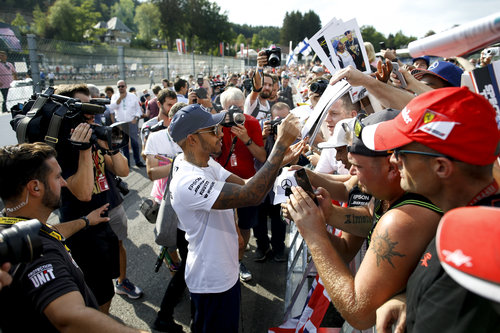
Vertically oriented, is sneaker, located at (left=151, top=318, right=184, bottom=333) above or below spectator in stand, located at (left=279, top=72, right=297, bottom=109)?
below

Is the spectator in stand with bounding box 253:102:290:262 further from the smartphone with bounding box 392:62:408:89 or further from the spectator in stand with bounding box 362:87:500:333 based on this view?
the spectator in stand with bounding box 362:87:500:333

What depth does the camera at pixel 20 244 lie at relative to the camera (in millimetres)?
1045

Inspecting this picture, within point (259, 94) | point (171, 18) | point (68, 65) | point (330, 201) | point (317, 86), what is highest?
point (171, 18)

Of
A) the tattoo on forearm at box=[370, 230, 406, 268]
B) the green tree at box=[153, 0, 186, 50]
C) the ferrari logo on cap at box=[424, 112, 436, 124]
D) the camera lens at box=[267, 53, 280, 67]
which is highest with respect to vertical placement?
the green tree at box=[153, 0, 186, 50]

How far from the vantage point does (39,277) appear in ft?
4.37

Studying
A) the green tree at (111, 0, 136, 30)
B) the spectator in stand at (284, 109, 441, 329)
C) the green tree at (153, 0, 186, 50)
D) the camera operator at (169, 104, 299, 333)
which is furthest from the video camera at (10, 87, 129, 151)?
the green tree at (111, 0, 136, 30)

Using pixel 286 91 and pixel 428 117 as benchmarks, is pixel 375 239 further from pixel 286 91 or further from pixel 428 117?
pixel 286 91

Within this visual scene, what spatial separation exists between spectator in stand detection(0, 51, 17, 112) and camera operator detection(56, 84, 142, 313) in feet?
14.2

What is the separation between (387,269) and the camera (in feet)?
4.06

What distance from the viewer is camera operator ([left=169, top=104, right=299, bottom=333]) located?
84.4 inches

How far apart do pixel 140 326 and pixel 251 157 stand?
7.31ft

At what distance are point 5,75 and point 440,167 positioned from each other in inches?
301

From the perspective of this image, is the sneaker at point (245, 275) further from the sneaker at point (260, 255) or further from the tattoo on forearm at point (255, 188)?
the tattoo on forearm at point (255, 188)

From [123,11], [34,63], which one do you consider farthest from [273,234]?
[123,11]
